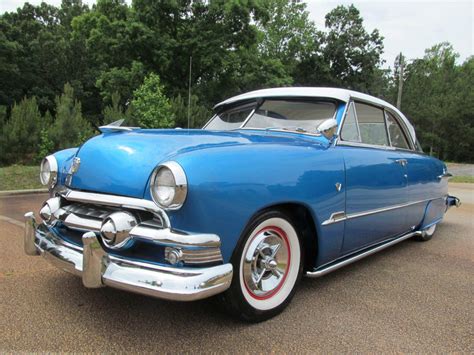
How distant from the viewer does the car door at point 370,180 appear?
10.2 feet

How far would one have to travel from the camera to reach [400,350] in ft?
7.38

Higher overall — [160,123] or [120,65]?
[120,65]

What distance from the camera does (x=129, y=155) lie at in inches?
92.6

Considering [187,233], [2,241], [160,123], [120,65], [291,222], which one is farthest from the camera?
[120,65]

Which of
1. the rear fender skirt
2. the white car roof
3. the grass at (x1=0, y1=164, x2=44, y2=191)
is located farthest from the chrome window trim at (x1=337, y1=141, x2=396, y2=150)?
the grass at (x1=0, y1=164, x2=44, y2=191)

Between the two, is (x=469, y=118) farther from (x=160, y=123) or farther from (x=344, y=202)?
(x=344, y=202)

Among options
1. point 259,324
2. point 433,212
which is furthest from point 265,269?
point 433,212

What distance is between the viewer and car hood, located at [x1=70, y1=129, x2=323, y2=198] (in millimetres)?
2229

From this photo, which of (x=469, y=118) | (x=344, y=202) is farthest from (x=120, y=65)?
(x=469, y=118)

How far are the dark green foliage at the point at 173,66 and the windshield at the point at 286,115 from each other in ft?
28.0

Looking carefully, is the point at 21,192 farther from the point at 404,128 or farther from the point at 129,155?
the point at 404,128

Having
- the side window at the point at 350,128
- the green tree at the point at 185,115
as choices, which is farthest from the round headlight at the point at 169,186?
the green tree at the point at 185,115

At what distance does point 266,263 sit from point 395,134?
7.91ft

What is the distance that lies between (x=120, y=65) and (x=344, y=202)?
23.8 metres
